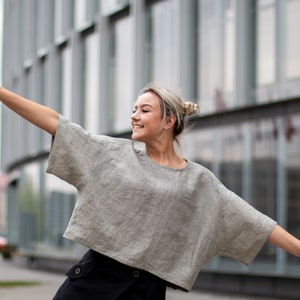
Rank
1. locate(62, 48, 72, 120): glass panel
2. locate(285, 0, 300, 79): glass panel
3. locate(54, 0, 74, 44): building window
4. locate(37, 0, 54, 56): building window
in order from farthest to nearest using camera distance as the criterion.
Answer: locate(37, 0, 54, 56): building window → locate(54, 0, 74, 44): building window → locate(62, 48, 72, 120): glass panel → locate(285, 0, 300, 79): glass panel

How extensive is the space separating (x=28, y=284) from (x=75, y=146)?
14395mm

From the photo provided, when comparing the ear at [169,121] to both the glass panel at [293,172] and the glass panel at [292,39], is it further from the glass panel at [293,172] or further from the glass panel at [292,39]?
the glass panel at [292,39]

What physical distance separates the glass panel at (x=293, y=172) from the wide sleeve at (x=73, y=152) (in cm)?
1141

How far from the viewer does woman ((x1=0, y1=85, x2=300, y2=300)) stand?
305 cm

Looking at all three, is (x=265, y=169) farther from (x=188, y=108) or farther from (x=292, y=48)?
(x=188, y=108)

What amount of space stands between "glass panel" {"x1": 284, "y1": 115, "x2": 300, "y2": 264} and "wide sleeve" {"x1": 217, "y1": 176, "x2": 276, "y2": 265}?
433 inches

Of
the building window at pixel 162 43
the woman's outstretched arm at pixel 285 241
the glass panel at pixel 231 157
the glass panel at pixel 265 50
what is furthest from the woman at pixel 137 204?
the building window at pixel 162 43

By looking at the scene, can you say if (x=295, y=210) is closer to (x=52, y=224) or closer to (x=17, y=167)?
(x=52, y=224)

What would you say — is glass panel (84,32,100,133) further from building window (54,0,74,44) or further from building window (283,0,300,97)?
building window (283,0,300,97)

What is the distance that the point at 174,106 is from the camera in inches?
126

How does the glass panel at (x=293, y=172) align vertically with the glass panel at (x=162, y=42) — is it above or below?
below

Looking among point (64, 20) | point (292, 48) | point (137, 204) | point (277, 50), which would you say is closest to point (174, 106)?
point (137, 204)

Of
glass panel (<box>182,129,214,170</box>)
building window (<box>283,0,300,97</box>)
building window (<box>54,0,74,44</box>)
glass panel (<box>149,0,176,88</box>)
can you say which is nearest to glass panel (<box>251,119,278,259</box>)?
building window (<box>283,0,300,97</box>)

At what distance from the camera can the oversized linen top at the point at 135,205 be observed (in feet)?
10.0
